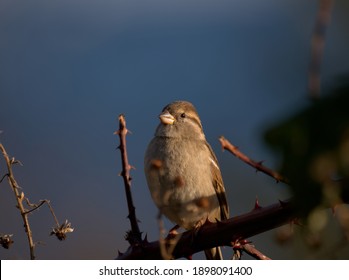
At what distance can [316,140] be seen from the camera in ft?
2.31

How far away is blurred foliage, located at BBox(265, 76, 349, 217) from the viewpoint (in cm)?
68

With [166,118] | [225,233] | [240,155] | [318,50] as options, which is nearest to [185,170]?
[166,118]

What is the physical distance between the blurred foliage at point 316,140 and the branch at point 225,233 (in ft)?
2.70

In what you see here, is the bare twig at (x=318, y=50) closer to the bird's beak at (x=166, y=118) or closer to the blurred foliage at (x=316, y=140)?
the blurred foliage at (x=316, y=140)

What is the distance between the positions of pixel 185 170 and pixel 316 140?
10.2 ft

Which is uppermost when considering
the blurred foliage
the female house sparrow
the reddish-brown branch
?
the female house sparrow

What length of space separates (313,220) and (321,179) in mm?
131

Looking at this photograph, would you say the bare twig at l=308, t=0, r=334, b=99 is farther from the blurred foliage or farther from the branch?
the branch

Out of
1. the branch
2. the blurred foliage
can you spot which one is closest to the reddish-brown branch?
the branch

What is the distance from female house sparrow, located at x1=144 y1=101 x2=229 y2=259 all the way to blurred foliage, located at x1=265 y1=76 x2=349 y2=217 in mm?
2625

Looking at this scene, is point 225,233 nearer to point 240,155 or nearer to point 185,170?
point 240,155

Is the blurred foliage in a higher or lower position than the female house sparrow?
lower
